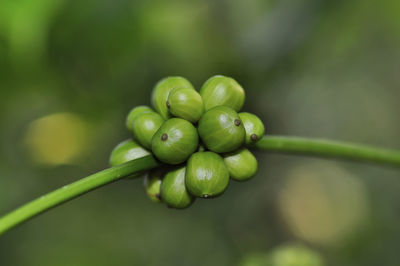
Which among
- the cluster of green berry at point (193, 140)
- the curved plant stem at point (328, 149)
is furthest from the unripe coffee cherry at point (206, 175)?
the curved plant stem at point (328, 149)

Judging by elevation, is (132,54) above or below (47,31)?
below

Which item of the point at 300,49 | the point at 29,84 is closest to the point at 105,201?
the point at 29,84

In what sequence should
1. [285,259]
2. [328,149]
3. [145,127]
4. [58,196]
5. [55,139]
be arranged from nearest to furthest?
[58,196] < [145,127] < [328,149] < [285,259] < [55,139]

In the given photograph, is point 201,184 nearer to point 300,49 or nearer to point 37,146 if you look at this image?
point 300,49

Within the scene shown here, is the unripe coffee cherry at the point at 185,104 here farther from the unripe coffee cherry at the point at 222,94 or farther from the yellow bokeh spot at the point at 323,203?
the yellow bokeh spot at the point at 323,203

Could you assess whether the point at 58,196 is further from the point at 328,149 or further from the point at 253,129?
the point at 328,149

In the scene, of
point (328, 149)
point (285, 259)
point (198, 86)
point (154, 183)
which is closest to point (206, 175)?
point (154, 183)

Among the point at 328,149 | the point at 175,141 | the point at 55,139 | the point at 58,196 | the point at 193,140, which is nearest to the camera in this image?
the point at 58,196
